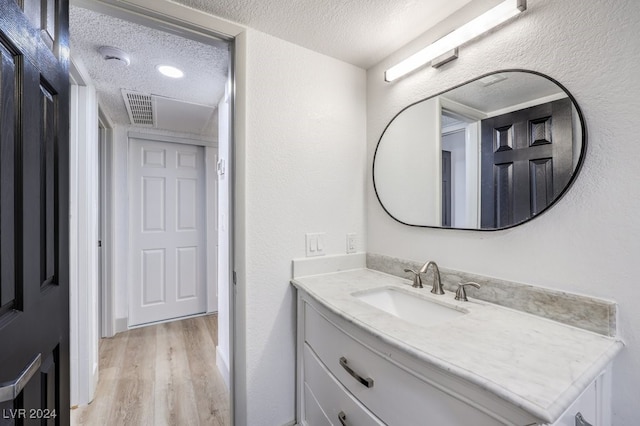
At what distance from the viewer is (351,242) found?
1707mm

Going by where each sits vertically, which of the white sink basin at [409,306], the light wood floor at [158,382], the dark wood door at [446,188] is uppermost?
the dark wood door at [446,188]

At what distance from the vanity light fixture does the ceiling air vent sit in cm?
190

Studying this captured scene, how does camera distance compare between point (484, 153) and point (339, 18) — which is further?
point (339, 18)

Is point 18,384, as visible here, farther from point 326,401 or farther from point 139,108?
point 139,108

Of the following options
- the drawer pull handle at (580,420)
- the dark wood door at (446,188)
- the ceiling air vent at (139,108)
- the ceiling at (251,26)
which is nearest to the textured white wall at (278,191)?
the ceiling at (251,26)

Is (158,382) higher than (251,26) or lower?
lower

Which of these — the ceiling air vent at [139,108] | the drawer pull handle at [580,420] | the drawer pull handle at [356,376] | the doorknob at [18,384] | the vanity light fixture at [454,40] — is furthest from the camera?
the ceiling air vent at [139,108]

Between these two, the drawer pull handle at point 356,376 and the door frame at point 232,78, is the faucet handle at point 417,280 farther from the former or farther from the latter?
the door frame at point 232,78

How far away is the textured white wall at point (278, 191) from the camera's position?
1383mm

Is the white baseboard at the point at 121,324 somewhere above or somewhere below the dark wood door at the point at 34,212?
below

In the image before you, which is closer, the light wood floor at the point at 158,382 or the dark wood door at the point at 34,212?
the dark wood door at the point at 34,212

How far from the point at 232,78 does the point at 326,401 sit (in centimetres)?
158

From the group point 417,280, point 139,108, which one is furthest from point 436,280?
point 139,108

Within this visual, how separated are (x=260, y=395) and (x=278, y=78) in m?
1.63
